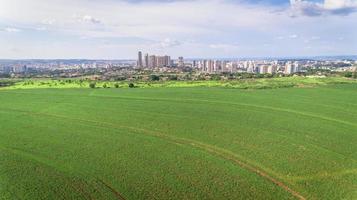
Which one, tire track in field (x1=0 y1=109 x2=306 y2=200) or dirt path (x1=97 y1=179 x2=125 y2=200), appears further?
tire track in field (x1=0 y1=109 x2=306 y2=200)

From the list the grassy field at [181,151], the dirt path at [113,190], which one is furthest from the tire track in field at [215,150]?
the dirt path at [113,190]

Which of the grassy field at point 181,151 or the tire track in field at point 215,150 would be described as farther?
the tire track in field at point 215,150

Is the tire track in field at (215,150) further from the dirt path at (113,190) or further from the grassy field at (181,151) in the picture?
the dirt path at (113,190)

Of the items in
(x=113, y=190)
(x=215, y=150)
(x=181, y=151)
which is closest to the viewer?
(x=113, y=190)

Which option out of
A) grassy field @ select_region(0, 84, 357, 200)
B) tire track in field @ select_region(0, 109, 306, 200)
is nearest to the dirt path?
grassy field @ select_region(0, 84, 357, 200)

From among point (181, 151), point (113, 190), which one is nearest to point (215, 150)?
point (181, 151)

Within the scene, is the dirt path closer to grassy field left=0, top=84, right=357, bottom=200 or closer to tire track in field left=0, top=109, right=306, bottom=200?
grassy field left=0, top=84, right=357, bottom=200

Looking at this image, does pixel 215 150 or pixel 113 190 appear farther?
pixel 215 150

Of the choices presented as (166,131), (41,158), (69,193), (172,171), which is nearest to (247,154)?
(172,171)

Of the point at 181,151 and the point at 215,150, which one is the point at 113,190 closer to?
the point at 181,151
